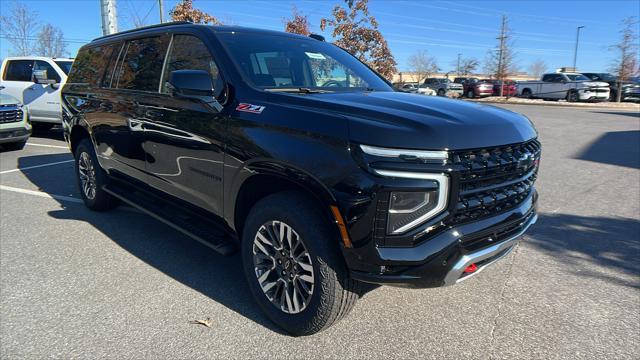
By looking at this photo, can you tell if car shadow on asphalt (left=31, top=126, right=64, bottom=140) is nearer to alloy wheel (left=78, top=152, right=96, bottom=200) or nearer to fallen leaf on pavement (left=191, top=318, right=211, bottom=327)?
alloy wheel (left=78, top=152, right=96, bottom=200)

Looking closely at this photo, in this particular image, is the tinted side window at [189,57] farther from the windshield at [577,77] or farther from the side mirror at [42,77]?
the windshield at [577,77]

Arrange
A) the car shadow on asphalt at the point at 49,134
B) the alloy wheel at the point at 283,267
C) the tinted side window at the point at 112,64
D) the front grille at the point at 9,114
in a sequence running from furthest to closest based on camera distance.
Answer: the car shadow on asphalt at the point at 49,134 < the front grille at the point at 9,114 < the tinted side window at the point at 112,64 < the alloy wheel at the point at 283,267

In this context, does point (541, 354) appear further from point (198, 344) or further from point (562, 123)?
point (562, 123)

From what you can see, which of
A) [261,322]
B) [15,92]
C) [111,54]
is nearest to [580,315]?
[261,322]

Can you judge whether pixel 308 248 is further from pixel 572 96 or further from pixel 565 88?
pixel 565 88

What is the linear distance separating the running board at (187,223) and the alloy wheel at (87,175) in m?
0.92

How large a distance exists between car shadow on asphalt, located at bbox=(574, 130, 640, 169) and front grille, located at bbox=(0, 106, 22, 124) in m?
12.1

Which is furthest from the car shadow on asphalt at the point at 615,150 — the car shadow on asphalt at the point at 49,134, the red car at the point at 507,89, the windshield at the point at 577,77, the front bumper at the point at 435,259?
the red car at the point at 507,89

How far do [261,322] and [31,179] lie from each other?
613 centimetres

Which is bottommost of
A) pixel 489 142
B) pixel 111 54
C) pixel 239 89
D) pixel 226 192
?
pixel 226 192

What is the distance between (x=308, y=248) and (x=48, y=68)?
11324mm

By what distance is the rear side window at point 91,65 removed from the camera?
5070 millimetres

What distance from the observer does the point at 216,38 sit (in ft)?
11.3

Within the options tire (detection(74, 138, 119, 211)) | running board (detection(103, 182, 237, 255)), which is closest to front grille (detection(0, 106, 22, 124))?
tire (detection(74, 138, 119, 211))
